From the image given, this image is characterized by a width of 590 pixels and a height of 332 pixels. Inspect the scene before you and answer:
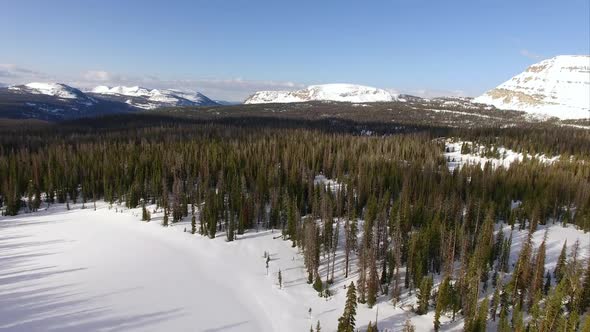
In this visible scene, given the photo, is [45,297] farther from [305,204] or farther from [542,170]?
[542,170]

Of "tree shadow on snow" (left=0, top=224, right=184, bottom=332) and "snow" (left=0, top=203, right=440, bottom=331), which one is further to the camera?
"snow" (left=0, top=203, right=440, bottom=331)

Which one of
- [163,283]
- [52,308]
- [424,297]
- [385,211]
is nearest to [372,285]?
[424,297]

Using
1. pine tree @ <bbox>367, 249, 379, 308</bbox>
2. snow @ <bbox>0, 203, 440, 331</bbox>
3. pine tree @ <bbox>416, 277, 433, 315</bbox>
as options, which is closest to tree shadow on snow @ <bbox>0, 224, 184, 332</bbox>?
snow @ <bbox>0, 203, 440, 331</bbox>

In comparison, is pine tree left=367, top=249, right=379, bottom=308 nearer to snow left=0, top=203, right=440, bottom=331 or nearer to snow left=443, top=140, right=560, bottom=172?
snow left=0, top=203, right=440, bottom=331

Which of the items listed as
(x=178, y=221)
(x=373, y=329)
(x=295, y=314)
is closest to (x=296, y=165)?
(x=178, y=221)

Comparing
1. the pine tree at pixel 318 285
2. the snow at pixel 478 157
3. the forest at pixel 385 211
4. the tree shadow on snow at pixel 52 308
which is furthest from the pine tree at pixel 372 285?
the snow at pixel 478 157

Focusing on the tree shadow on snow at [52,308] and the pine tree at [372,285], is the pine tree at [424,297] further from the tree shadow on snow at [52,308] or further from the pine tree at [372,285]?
the tree shadow on snow at [52,308]

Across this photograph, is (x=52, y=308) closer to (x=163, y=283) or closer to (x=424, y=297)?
(x=163, y=283)
